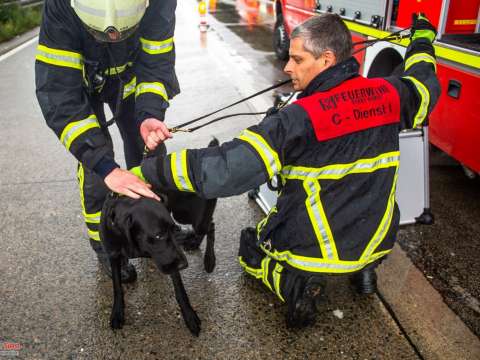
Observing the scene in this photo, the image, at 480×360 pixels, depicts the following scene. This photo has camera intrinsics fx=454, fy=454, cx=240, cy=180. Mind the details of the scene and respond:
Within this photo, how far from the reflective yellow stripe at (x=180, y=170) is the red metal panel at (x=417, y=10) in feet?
8.50

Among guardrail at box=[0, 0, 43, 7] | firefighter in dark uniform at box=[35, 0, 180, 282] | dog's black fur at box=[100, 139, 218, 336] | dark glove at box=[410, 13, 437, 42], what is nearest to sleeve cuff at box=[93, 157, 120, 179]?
firefighter in dark uniform at box=[35, 0, 180, 282]

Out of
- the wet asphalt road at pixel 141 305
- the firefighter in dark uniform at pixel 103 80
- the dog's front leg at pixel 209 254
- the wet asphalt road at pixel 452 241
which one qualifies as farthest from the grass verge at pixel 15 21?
the wet asphalt road at pixel 452 241

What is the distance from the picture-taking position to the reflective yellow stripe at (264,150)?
187 centimetres

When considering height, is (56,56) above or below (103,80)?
above

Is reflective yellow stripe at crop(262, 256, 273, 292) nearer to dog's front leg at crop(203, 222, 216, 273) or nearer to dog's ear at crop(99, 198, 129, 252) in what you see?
dog's front leg at crop(203, 222, 216, 273)

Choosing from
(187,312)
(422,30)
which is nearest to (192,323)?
(187,312)

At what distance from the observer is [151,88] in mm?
2557

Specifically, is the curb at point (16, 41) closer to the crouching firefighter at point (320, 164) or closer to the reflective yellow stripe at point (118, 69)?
the reflective yellow stripe at point (118, 69)

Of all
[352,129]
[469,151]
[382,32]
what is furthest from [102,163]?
[382,32]

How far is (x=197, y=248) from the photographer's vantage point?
2.97 m

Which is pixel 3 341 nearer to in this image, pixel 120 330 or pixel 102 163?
pixel 120 330

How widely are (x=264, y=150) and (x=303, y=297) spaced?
805 mm

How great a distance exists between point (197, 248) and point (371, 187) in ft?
4.22

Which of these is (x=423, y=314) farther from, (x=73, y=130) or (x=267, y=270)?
(x=73, y=130)
